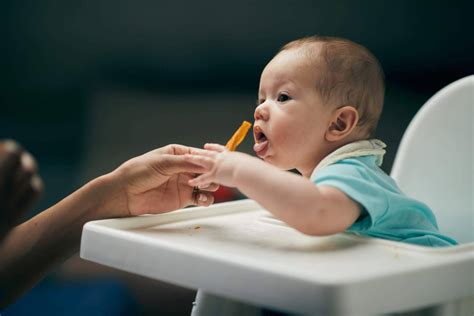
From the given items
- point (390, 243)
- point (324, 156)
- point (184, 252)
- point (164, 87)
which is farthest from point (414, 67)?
point (184, 252)

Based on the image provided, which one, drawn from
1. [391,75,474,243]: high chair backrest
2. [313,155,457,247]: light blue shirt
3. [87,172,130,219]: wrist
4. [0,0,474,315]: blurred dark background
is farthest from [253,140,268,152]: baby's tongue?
[0,0,474,315]: blurred dark background

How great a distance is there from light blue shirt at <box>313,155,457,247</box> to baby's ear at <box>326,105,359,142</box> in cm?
5

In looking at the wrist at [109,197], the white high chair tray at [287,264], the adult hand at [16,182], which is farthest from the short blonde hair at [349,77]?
the adult hand at [16,182]

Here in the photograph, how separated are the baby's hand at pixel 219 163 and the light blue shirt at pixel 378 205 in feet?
0.38

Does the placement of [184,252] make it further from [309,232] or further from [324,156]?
[324,156]

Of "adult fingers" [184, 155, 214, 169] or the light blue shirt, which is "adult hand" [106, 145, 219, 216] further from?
the light blue shirt

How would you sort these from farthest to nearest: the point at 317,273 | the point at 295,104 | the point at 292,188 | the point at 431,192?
the point at 431,192 → the point at 295,104 → the point at 292,188 → the point at 317,273

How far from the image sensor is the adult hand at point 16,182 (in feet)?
2.18

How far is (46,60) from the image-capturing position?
2.31 metres

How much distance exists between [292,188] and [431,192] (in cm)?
53

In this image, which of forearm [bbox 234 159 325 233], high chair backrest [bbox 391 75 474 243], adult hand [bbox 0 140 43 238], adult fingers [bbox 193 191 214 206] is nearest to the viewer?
adult hand [bbox 0 140 43 238]

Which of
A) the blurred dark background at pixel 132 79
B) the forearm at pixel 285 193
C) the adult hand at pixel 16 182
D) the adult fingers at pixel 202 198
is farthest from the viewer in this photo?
the blurred dark background at pixel 132 79

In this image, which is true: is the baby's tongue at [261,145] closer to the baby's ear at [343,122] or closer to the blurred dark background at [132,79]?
the baby's ear at [343,122]

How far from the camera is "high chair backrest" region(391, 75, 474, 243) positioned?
3.98 ft
